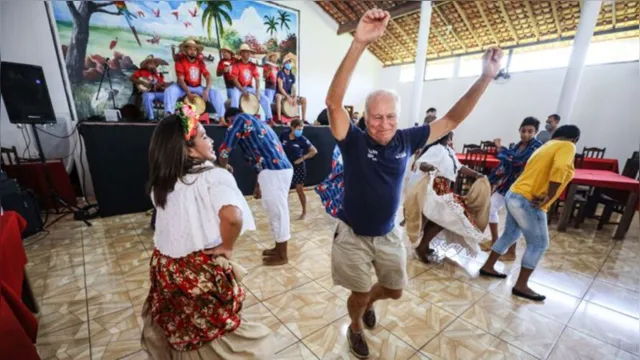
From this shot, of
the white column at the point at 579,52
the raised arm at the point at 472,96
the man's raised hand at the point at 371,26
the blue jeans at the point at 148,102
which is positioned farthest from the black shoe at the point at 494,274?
the blue jeans at the point at 148,102

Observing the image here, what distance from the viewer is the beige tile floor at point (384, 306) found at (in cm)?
169

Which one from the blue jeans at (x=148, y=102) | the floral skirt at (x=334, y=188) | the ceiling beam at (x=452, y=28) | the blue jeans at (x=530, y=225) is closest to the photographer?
the blue jeans at (x=530, y=225)

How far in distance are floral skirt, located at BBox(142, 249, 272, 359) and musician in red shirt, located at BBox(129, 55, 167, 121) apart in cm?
479

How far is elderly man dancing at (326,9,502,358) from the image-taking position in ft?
4.28

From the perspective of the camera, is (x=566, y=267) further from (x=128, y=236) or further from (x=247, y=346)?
(x=128, y=236)

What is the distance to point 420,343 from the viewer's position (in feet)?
5.64

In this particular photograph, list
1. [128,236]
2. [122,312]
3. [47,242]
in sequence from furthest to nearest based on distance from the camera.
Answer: [128,236] → [47,242] → [122,312]

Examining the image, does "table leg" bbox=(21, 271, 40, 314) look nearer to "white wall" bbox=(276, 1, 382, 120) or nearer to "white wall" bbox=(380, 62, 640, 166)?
"white wall" bbox=(276, 1, 382, 120)

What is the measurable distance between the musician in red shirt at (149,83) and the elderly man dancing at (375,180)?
4902 millimetres

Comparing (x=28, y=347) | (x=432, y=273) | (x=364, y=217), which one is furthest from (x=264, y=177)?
(x=432, y=273)

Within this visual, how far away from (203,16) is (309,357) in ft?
24.8

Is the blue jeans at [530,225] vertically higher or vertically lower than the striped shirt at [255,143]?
lower

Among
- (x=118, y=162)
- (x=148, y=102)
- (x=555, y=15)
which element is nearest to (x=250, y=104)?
(x=148, y=102)

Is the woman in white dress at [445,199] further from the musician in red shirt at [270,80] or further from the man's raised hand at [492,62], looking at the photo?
the musician in red shirt at [270,80]
